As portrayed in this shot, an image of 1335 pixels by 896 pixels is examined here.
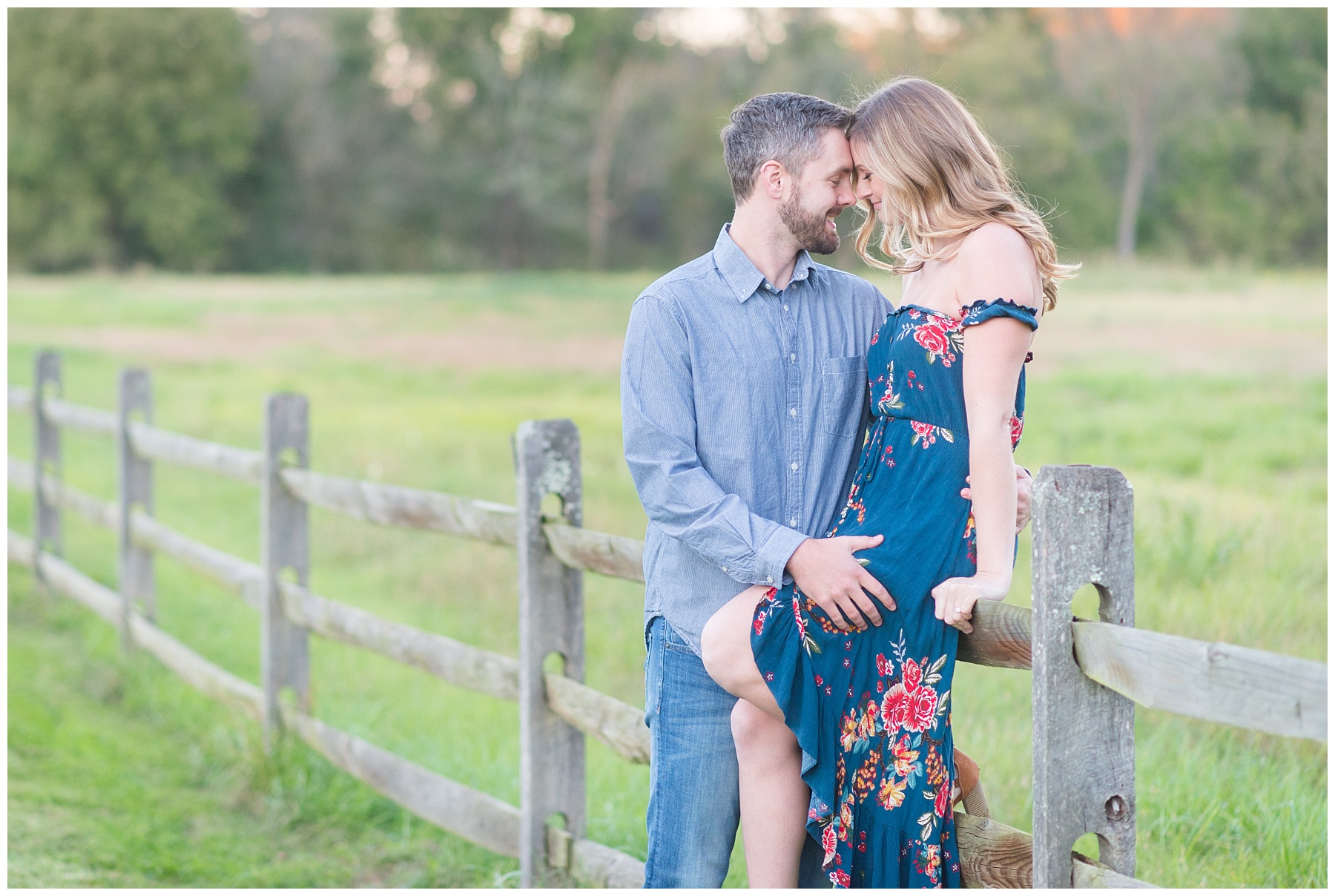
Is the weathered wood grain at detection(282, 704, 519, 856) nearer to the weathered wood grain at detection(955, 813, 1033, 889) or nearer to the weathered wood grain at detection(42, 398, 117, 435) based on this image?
the weathered wood grain at detection(955, 813, 1033, 889)

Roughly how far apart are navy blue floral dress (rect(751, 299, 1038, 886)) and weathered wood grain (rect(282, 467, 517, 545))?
1.49 meters

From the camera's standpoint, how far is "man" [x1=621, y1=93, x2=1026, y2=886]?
2.62m

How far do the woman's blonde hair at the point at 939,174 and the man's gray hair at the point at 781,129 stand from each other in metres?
0.12

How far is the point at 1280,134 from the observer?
101ft

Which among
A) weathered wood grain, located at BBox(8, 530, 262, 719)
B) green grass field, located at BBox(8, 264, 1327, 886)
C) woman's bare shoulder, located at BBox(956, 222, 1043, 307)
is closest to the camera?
A: woman's bare shoulder, located at BBox(956, 222, 1043, 307)

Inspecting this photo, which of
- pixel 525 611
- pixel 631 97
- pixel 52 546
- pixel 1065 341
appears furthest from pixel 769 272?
pixel 631 97

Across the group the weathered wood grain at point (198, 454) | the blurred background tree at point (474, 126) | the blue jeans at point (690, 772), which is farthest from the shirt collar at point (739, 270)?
the blurred background tree at point (474, 126)

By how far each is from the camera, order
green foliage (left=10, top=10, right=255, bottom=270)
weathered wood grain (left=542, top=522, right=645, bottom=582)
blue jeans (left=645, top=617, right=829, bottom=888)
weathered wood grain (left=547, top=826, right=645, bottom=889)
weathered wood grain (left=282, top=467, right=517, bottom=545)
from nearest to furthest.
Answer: blue jeans (left=645, top=617, right=829, bottom=888) < weathered wood grain (left=542, top=522, right=645, bottom=582) < weathered wood grain (left=547, top=826, right=645, bottom=889) < weathered wood grain (left=282, top=467, right=517, bottom=545) < green foliage (left=10, top=10, right=255, bottom=270)

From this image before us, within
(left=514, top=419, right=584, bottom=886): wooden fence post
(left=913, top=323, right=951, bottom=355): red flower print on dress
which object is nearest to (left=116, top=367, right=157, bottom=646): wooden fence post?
(left=514, top=419, right=584, bottom=886): wooden fence post

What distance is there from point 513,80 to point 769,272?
47.9 meters

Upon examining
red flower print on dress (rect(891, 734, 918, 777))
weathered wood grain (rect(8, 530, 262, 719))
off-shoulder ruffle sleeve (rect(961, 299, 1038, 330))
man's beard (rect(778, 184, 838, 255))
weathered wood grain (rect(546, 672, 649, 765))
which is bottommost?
weathered wood grain (rect(8, 530, 262, 719))

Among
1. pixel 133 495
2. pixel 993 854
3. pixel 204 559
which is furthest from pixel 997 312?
pixel 133 495

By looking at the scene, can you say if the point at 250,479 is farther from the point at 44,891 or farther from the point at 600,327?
the point at 600,327

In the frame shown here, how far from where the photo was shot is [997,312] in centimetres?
Answer: 234
